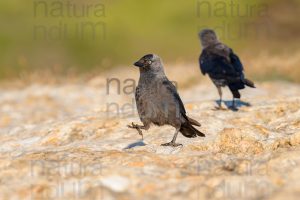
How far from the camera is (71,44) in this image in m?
41.4

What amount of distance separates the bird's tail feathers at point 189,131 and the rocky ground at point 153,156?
0.11m

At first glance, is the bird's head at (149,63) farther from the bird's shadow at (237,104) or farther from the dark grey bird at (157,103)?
the bird's shadow at (237,104)

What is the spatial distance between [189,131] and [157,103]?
32.9 inches

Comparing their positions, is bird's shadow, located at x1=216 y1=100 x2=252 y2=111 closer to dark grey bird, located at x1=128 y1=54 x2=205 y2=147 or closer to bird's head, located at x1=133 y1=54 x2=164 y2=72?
dark grey bird, located at x1=128 y1=54 x2=205 y2=147

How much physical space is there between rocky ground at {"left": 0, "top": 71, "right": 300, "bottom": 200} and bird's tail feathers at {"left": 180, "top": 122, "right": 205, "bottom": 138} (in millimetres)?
113

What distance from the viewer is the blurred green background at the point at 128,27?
128 ft

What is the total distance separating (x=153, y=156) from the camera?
Answer: 8844 millimetres

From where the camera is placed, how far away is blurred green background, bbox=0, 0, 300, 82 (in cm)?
3903

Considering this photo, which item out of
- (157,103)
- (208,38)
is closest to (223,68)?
(208,38)

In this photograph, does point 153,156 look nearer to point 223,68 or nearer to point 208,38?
point 223,68

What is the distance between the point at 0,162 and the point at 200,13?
119 ft

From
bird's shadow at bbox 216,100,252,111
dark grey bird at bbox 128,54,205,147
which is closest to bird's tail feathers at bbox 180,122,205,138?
dark grey bird at bbox 128,54,205,147

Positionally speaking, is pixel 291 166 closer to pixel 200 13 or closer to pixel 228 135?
pixel 228 135

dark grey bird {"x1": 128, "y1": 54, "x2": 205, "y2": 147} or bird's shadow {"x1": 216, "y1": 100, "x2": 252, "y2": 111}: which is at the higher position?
dark grey bird {"x1": 128, "y1": 54, "x2": 205, "y2": 147}
